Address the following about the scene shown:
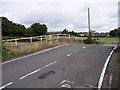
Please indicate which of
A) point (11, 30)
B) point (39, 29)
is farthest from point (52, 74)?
point (39, 29)

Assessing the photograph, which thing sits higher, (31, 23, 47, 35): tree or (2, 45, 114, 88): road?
(31, 23, 47, 35): tree

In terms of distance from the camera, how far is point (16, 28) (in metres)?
61.4

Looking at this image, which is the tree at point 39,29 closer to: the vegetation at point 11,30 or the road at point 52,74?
the vegetation at point 11,30

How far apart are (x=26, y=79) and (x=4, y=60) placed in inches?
299

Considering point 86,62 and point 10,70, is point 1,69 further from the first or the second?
point 86,62

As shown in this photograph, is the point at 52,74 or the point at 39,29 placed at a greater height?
the point at 39,29

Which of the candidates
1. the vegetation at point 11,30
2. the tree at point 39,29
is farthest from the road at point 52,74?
the tree at point 39,29

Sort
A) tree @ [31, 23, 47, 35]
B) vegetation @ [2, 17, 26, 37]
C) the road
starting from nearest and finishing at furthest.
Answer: the road → vegetation @ [2, 17, 26, 37] → tree @ [31, 23, 47, 35]

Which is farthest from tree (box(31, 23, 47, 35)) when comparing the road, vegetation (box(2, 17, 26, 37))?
the road

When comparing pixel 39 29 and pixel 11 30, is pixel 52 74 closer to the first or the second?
pixel 11 30

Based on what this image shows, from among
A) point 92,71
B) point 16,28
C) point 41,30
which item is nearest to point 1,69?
point 92,71

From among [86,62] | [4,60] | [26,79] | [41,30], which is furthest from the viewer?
[41,30]

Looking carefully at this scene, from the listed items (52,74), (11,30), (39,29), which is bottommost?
(52,74)

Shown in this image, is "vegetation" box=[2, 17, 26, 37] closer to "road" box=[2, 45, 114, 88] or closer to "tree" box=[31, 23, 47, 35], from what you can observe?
"tree" box=[31, 23, 47, 35]
